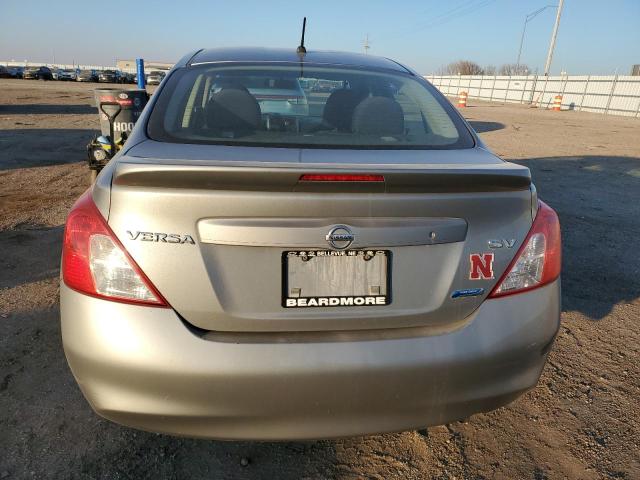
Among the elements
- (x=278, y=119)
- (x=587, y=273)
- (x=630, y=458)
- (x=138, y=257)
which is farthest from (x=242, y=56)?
(x=587, y=273)

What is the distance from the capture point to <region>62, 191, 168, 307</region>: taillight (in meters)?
1.50

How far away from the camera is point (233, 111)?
2.15 metres

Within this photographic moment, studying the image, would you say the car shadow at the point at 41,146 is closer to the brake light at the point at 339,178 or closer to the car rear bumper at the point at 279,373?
the car rear bumper at the point at 279,373

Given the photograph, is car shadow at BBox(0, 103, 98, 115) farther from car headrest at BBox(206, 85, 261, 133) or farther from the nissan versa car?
the nissan versa car

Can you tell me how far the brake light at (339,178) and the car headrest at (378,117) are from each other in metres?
0.69

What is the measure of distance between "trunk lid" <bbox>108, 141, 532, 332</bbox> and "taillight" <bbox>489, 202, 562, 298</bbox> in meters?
0.05

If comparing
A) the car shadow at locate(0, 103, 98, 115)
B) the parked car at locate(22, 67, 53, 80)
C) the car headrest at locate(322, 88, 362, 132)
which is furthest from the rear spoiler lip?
the parked car at locate(22, 67, 53, 80)

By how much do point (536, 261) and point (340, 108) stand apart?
1.18 m

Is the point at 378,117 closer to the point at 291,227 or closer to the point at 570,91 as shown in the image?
the point at 291,227

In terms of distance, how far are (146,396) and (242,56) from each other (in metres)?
1.95

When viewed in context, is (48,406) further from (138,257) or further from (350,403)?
(350,403)

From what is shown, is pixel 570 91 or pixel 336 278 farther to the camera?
pixel 570 91

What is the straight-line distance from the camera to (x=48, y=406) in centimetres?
222

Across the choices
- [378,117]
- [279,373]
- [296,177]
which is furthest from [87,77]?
[279,373]
